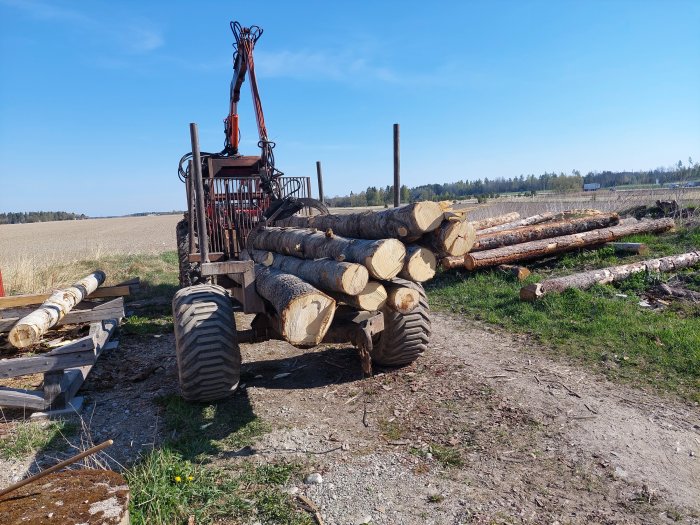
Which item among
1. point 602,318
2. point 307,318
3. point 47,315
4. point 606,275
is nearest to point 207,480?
point 307,318

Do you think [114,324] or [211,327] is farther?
[114,324]

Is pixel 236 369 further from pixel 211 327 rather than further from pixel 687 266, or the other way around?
pixel 687 266

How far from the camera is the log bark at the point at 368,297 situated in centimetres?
411

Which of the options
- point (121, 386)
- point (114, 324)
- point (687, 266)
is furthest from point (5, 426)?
point (687, 266)

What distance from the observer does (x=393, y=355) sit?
5.34 meters

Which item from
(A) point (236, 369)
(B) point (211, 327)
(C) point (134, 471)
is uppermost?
(B) point (211, 327)

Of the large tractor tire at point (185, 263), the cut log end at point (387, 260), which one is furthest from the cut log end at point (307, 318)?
the large tractor tire at point (185, 263)

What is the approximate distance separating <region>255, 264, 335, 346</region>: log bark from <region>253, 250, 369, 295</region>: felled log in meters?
Answer: 0.16

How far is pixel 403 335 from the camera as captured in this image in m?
5.21

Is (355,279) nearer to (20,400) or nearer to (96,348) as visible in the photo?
(96,348)

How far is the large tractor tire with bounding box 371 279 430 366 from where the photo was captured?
17.1ft

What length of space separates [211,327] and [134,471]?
1.35 meters

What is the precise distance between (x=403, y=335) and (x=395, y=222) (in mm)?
1447

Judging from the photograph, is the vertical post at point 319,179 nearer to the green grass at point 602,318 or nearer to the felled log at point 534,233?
the green grass at point 602,318
